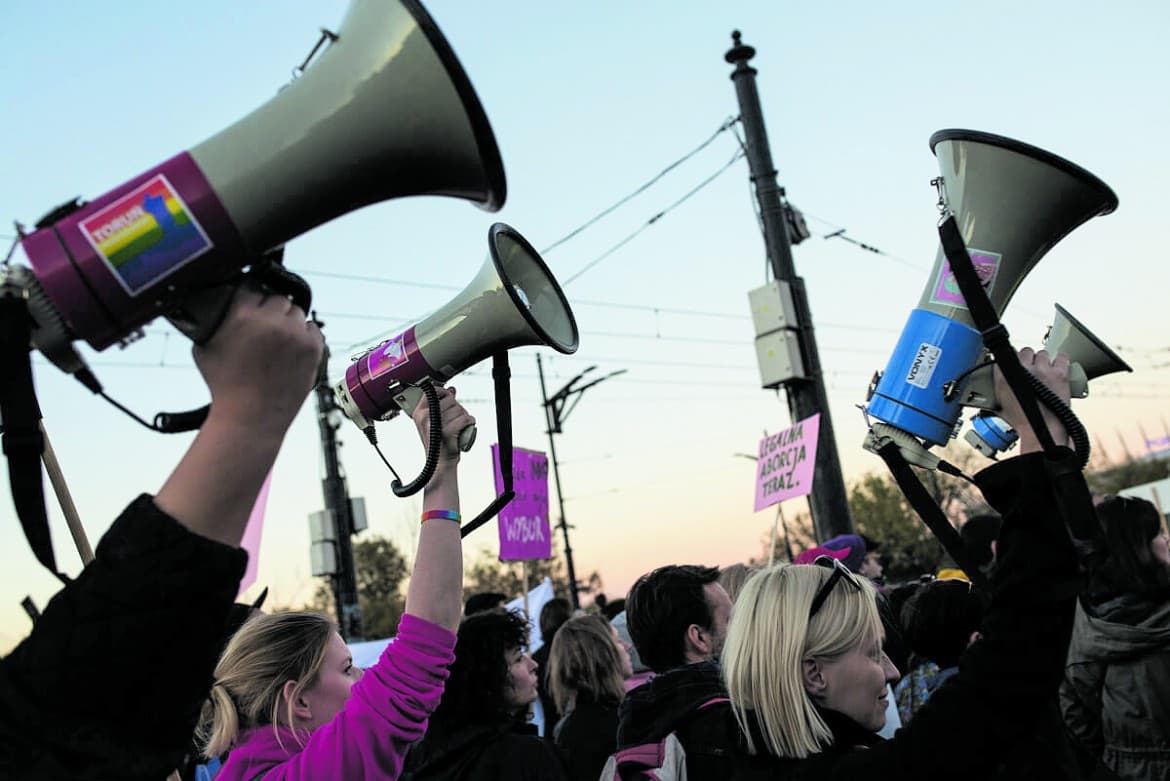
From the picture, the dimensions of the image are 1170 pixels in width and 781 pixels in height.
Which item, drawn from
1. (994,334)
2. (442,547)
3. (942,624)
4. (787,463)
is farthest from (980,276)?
(787,463)

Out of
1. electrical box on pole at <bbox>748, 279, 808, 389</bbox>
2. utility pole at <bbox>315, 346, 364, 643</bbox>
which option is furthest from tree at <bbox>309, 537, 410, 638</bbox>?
electrical box on pole at <bbox>748, 279, 808, 389</bbox>

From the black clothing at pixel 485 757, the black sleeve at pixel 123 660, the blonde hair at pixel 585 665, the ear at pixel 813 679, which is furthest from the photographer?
the blonde hair at pixel 585 665

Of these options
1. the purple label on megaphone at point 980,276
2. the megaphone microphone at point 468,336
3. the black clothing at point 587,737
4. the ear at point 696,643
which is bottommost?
the black clothing at point 587,737

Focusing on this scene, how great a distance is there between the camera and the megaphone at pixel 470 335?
2.18 metres

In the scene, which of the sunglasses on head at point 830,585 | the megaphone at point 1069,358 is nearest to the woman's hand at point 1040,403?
the megaphone at point 1069,358

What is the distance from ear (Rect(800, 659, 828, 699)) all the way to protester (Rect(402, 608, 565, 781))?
1273 millimetres

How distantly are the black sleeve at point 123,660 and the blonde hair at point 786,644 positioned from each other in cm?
139

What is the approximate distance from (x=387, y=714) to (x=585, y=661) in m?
2.38

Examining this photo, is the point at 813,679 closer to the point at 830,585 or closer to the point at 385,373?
the point at 830,585

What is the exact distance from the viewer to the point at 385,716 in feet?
6.26

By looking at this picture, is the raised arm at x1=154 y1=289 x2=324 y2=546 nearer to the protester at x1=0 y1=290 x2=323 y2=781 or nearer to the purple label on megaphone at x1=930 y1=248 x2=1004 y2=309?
the protester at x1=0 y1=290 x2=323 y2=781

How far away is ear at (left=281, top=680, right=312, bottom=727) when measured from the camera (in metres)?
2.32

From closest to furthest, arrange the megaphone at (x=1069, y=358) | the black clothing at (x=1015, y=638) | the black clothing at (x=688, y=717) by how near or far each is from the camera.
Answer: the black clothing at (x=1015, y=638) → the megaphone at (x=1069, y=358) → the black clothing at (x=688, y=717)

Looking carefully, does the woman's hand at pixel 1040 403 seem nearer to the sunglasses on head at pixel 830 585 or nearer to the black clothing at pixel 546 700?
the sunglasses on head at pixel 830 585
